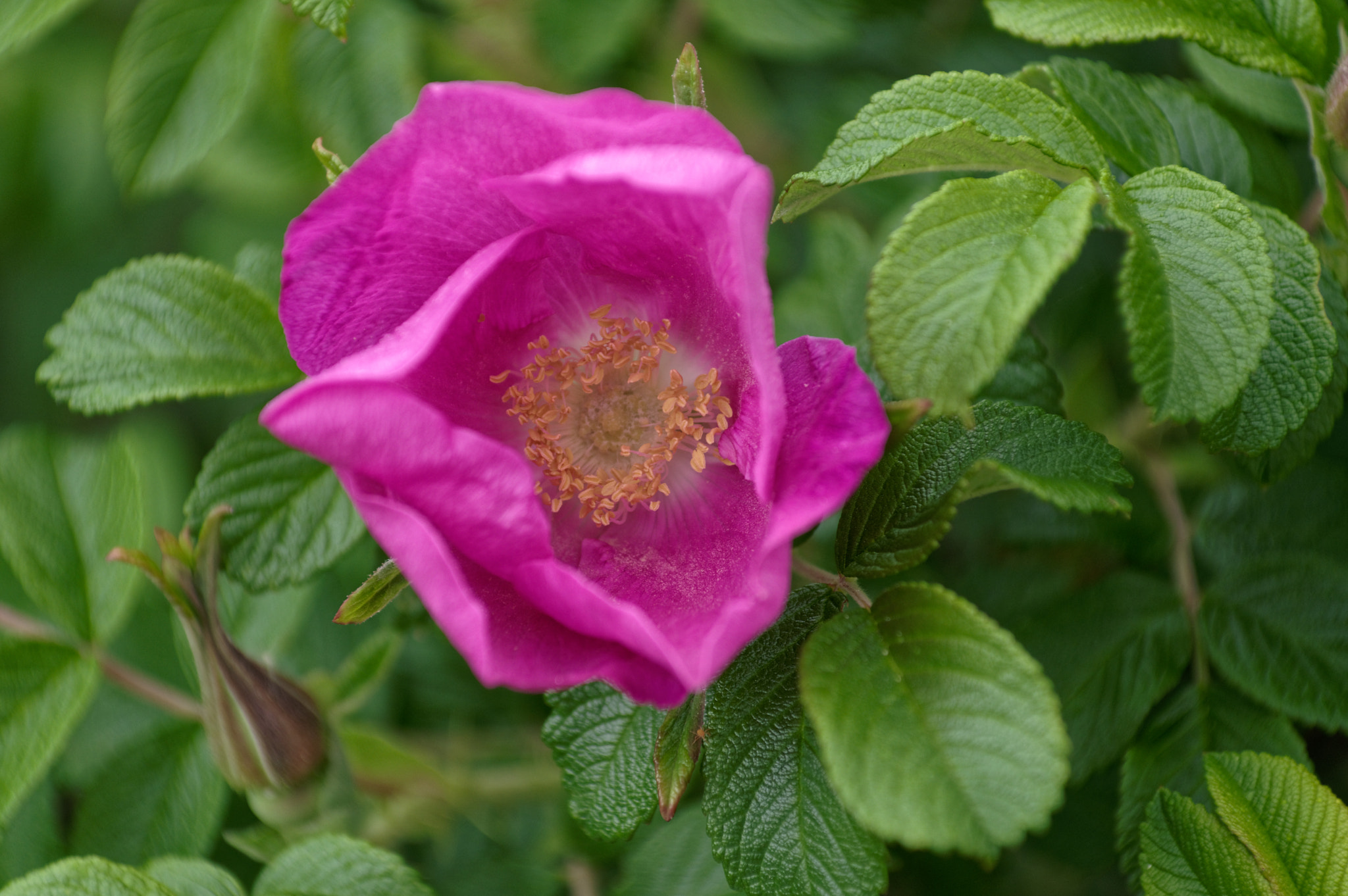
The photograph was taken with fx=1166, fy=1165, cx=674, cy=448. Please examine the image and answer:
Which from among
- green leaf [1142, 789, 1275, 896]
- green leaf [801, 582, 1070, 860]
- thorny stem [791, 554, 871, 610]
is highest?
green leaf [801, 582, 1070, 860]

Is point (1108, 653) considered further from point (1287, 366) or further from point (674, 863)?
point (674, 863)

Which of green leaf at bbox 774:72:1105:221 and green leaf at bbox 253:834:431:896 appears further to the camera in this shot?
green leaf at bbox 253:834:431:896

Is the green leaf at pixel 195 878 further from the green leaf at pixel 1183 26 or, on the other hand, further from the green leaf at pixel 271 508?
the green leaf at pixel 1183 26

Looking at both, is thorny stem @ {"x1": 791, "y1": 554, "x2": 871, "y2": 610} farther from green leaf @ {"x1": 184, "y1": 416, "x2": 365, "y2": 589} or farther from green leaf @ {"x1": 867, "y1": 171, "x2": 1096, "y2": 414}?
green leaf @ {"x1": 184, "y1": 416, "x2": 365, "y2": 589}

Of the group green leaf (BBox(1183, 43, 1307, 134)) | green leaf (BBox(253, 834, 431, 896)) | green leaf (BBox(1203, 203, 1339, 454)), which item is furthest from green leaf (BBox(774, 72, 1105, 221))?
green leaf (BBox(253, 834, 431, 896))

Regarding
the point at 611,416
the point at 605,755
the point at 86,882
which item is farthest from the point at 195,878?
the point at 611,416

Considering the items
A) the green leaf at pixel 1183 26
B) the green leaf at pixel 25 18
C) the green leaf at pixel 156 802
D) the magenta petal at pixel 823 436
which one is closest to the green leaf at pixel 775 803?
the magenta petal at pixel 823 436

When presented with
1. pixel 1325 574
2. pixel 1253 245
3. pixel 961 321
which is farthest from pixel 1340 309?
pixel 961 321
